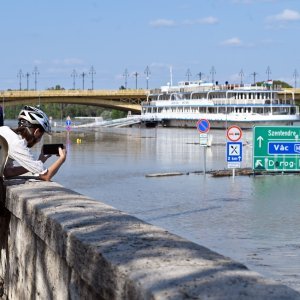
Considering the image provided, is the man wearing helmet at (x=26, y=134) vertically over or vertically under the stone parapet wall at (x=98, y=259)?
over

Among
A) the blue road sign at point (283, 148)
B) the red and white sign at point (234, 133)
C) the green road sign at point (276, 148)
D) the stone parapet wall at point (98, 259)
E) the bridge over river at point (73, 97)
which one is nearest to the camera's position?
the stone parapet wall at point (98, 259)

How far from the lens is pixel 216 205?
23.0 metres

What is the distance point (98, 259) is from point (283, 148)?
89.9ft

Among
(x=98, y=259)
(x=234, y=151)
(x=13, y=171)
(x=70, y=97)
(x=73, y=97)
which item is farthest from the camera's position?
(x=73, y=97)

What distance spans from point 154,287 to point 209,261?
0.53 m

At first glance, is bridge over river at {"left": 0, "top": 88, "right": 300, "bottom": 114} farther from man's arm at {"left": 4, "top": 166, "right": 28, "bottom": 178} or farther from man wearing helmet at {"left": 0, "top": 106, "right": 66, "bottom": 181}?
man wearing helmet at {"left": 0, "top": 106, "right": 66, "bottom": 181}

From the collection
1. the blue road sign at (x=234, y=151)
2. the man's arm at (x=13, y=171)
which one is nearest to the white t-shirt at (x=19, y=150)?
the man's arm at (x=13, y=171)

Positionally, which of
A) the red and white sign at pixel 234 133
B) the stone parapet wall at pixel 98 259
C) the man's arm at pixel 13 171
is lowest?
the red and white sign at pixel 234 133

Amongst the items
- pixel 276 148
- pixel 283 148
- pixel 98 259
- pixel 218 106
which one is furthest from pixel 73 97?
pixel 98 259

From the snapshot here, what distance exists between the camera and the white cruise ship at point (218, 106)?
112438mm

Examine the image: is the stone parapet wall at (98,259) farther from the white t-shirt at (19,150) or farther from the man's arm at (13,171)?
the man's arm at (13,171)

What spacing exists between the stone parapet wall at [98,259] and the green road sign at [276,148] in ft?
77.9

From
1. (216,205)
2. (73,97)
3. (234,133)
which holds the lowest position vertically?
(216,205)

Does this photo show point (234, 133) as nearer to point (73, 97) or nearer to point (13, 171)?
point (13, 171)
